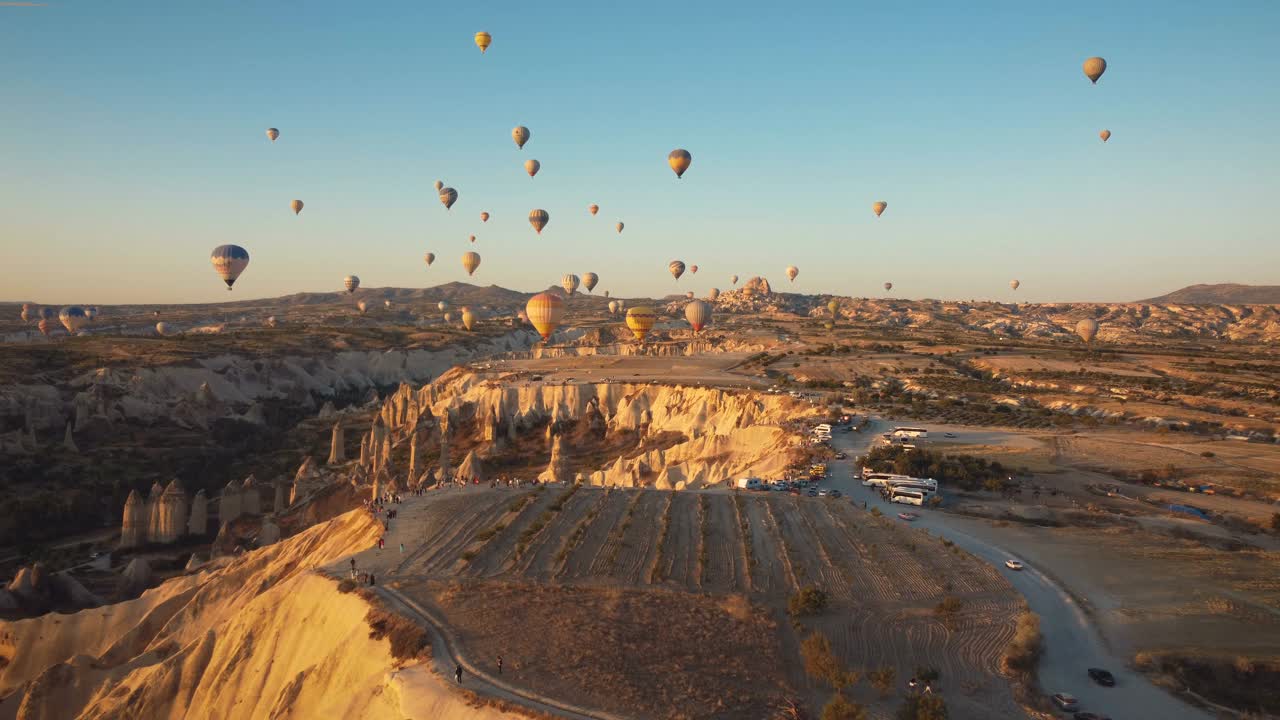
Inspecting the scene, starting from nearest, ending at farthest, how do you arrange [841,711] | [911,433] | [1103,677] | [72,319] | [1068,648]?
[841,711] → [1103,677] → [1068,648] → [911,433] → [72,319]

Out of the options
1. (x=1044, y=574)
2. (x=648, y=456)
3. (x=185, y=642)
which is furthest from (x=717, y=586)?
(x=648, y=456)

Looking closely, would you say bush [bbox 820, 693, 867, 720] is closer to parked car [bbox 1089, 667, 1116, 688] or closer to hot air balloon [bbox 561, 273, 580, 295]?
parked car [bbox 1089, 667, 1116, 688]

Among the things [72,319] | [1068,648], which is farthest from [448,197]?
[72,319]

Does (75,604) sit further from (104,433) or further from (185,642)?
(104,433)

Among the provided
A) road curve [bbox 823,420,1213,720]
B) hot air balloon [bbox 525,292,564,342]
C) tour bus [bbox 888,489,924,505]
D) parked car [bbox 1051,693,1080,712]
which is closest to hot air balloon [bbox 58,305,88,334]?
hot air balloon [bbox 525,292,564,342]

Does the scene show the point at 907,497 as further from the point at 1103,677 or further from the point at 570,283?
the point at 570,283

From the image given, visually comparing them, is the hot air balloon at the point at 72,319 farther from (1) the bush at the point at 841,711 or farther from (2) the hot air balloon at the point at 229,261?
(1) the bush at the point at 841,711
